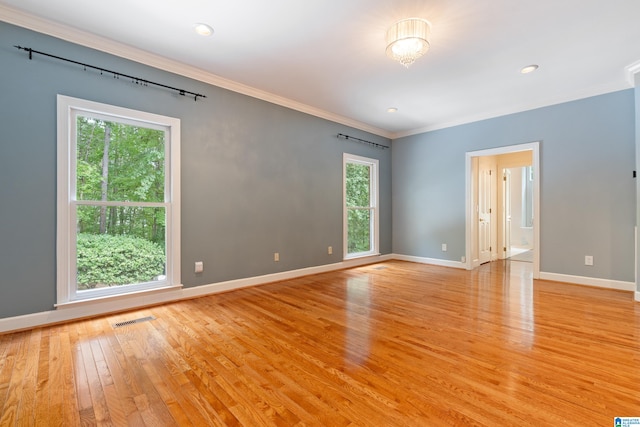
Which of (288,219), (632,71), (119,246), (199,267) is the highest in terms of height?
(632,71)

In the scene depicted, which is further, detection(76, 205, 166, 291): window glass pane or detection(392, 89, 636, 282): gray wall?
detection(392, 89, 636, 282): gray wall

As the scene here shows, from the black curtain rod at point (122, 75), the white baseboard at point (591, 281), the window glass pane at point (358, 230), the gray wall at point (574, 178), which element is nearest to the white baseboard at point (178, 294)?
the white baseboard at point (591, 281)

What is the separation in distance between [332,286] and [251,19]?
329 cm

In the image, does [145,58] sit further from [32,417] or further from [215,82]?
[32,417]

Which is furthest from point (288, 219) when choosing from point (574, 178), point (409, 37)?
point (574, 178)

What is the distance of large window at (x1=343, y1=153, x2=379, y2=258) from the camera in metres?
5.62

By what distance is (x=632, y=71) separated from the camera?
11.4 ft

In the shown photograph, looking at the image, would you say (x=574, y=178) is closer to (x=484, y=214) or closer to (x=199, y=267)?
(x=484, y=214)

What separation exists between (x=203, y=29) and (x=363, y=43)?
5.17 feet

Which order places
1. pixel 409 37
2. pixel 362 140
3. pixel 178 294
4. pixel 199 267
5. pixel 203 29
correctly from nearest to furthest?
pixel 409 37, pixel 203 29, pixel 178 294, pixel 199 267, pixel 362 140

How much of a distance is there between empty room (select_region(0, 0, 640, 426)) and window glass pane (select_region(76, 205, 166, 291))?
21 millimetres

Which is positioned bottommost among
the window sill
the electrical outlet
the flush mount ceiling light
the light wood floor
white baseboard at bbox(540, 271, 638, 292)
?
the light wood floor

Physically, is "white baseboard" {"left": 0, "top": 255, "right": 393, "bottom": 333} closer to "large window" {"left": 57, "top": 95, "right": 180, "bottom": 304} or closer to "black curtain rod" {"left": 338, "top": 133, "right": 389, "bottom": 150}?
"large window" {"left": 57, "top": 95, "right": 180, "bottom": 304}

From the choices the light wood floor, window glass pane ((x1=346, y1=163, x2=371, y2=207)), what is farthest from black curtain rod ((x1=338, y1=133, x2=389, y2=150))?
the light wood floor
